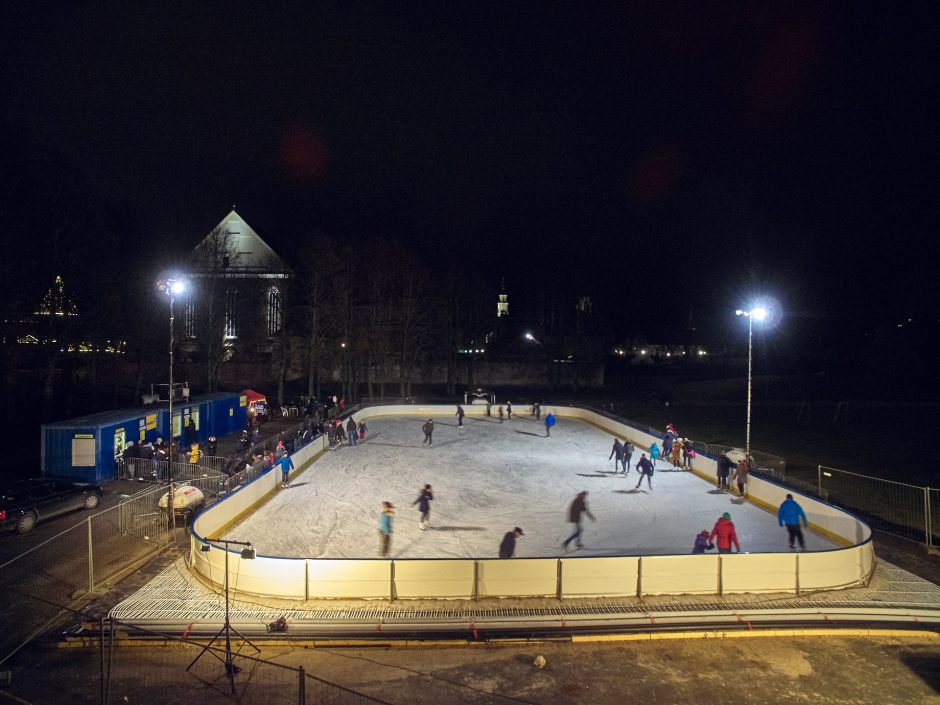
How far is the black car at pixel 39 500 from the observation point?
14.7 meters

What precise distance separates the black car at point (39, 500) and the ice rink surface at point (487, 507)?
4886mm

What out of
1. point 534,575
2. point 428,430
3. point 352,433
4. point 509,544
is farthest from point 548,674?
point 352,433

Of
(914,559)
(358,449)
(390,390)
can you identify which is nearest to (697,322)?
(390,390)

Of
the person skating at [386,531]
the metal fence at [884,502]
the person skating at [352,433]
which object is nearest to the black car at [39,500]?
the person skating at [386,531]

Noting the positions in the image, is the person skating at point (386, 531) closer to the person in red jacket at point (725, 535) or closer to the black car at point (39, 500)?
the person in red jacket at point (725, 535)

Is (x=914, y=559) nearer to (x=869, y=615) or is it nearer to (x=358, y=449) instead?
(x=869, y=615)

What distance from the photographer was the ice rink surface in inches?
558

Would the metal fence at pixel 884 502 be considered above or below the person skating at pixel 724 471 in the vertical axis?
below

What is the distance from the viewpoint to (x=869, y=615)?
10.4 meters

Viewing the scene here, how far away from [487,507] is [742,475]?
814cm

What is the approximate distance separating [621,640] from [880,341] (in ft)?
244

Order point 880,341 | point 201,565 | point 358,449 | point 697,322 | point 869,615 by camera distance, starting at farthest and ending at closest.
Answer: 1. point 697,322
2. point 880,341
3. point 358,449
4. point 201,565
5. point 869,615

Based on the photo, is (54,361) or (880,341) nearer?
(54,361)

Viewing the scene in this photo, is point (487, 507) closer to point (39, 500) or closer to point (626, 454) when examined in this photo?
point (626, 454)
